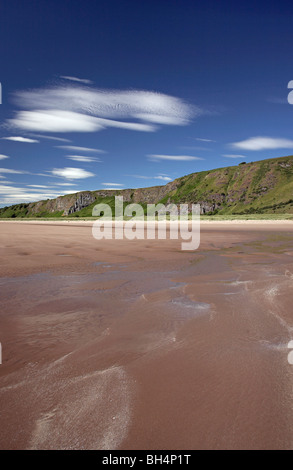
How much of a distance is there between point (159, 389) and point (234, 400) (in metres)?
0.85

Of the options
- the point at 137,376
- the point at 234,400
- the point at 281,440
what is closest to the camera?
the point at 281,440

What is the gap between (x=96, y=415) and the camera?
273 centimetres

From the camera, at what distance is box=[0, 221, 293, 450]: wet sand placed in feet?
8.29

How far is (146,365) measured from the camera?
3736 millimetres

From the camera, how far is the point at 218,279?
867cm

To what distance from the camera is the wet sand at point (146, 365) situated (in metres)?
2.53

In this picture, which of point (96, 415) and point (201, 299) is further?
point (201, 299)

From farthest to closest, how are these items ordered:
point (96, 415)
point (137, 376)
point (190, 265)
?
point (190, 265)
point (137, 376)
point (96, 415)
